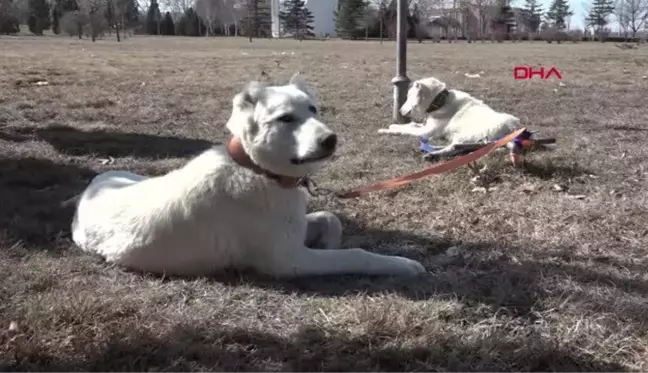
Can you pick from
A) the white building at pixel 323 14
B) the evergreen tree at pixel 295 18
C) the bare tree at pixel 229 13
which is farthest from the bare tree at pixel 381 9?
the bare tree at pixel 229 13

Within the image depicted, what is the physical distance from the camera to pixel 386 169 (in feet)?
20.0

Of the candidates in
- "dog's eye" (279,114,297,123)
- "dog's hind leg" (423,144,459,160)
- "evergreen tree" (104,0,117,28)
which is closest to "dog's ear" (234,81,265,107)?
"dog's eye" (279,114,297,123)

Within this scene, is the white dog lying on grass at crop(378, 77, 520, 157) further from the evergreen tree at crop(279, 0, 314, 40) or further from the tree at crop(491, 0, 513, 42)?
the evergreen tree at crop(279, 0, 314, 40)

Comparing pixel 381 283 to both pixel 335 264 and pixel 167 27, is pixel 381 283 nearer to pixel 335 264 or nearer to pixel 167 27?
pixel 335 264

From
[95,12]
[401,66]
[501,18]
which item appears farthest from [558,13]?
[401,66]

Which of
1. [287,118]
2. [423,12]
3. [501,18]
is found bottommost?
[287,118]

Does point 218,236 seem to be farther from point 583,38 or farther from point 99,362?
point 583,38

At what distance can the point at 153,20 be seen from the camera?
73875 mm

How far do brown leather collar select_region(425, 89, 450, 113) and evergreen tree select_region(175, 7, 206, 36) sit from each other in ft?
222

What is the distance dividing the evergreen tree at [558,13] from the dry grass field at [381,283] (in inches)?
3232

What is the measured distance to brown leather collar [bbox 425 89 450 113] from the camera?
25.7 feet

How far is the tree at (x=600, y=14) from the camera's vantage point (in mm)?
78812

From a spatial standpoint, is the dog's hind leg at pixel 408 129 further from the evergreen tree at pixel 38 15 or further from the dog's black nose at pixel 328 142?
the evergreen tree at pixel 38 15

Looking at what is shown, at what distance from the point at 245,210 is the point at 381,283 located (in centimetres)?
80
